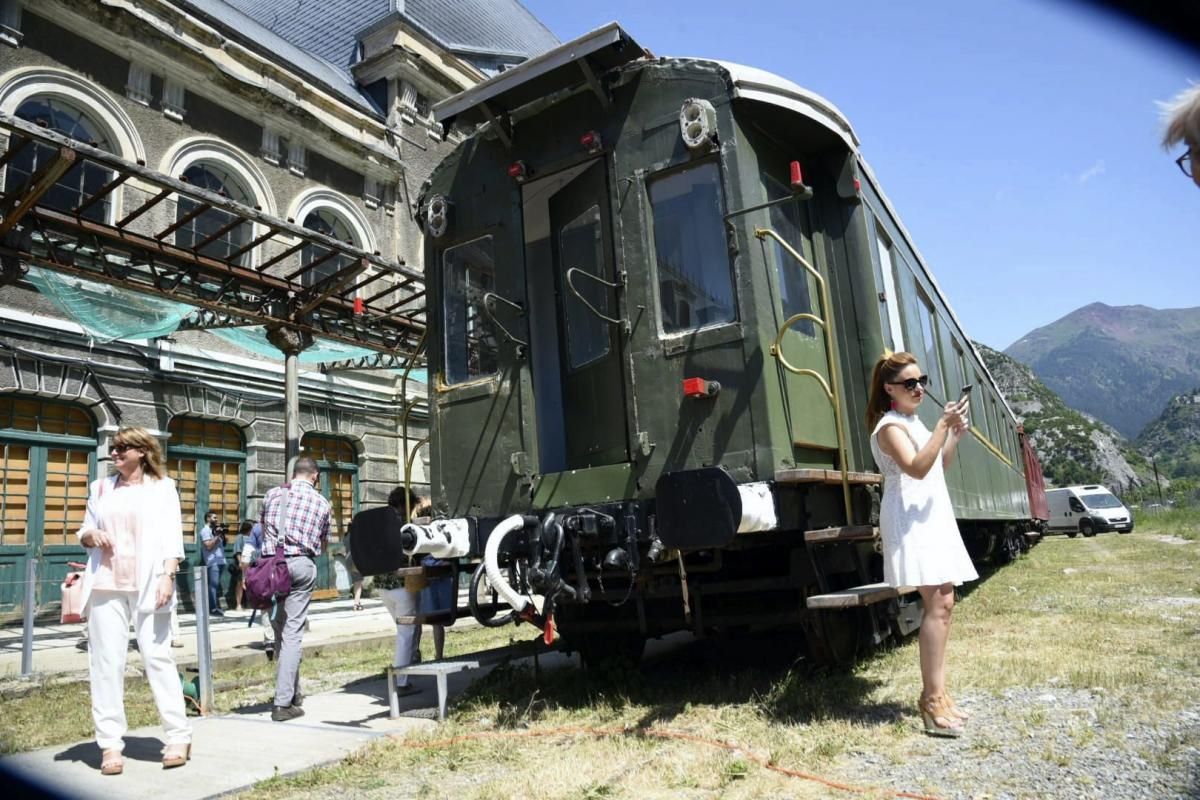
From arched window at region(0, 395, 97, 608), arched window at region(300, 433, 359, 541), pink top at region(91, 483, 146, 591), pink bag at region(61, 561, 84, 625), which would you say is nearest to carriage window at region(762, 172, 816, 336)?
pink top at region(91, 483, 146, 591)

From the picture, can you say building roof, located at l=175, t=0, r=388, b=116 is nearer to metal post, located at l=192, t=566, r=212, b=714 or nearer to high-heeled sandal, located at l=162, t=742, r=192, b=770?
metal post, located at l=192, t=566, r=212, b=714

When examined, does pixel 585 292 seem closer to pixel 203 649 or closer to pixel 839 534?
pixel 839 534

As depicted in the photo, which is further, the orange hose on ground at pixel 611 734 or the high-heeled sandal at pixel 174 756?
the high-heeled sandal at pixel 174 756

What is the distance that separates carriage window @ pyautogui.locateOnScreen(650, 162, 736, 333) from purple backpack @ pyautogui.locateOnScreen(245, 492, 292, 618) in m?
2.76

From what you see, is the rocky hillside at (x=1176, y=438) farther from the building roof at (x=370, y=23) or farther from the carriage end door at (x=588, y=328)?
the carriage end door at (x=588, y=328)

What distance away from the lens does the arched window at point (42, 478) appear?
11484mm

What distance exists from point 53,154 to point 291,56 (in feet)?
21.6

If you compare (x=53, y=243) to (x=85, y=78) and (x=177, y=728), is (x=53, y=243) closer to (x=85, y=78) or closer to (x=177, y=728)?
(x=85, y=78)

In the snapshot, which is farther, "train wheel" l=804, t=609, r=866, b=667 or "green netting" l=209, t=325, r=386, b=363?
"green netting" l=209, t=325, r=386, b=363

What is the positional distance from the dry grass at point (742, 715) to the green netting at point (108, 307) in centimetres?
832

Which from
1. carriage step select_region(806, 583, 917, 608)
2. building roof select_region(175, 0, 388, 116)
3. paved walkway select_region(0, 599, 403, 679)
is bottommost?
paved walkway select_region(0, 599, 403, 679)

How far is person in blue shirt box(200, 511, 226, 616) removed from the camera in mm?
A: 12609

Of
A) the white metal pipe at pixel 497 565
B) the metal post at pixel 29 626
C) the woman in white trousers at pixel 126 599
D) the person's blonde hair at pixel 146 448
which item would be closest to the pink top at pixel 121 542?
the woman in white trousers at pixel 126 599

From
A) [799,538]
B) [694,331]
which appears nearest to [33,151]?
[694,331]
